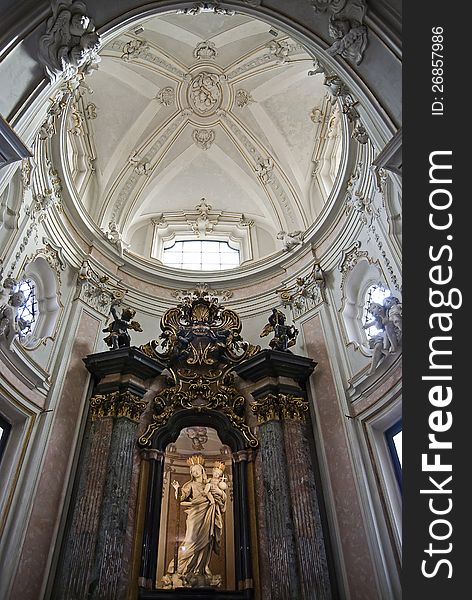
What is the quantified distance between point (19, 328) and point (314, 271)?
6223 mm

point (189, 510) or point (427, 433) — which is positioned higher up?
point (189, 510)

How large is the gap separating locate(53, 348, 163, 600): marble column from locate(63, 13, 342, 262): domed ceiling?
4.59 meters

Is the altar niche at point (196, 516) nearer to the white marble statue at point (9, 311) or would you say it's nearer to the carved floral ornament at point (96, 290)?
the carved floral ornament at point (96, 290)

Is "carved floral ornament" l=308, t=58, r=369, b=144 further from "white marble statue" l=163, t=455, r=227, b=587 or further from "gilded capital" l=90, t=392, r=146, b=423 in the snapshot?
"white marble statue" l=163, t=455, r=227, b=587

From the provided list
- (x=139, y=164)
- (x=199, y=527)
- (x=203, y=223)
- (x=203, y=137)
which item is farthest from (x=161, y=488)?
(x=203, y=137)

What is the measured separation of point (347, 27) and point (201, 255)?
8.15 meters

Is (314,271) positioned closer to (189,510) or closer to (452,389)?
(189,510)

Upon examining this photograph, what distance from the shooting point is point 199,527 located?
8.30m

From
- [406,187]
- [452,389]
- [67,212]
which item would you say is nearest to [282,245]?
[67,212]

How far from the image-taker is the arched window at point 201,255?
13805mm

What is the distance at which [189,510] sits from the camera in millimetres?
8570

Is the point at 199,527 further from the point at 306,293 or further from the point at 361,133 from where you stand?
the point at 361,133

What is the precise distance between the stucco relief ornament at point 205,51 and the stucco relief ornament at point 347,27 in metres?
6.51

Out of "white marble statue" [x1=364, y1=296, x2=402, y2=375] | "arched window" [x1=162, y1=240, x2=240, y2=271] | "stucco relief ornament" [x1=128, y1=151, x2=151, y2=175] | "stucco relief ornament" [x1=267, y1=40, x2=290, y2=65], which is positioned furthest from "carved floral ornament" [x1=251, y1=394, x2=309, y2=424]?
"stucco relief ornament" [x1=267, y1=40, x2=290, y2=65]
